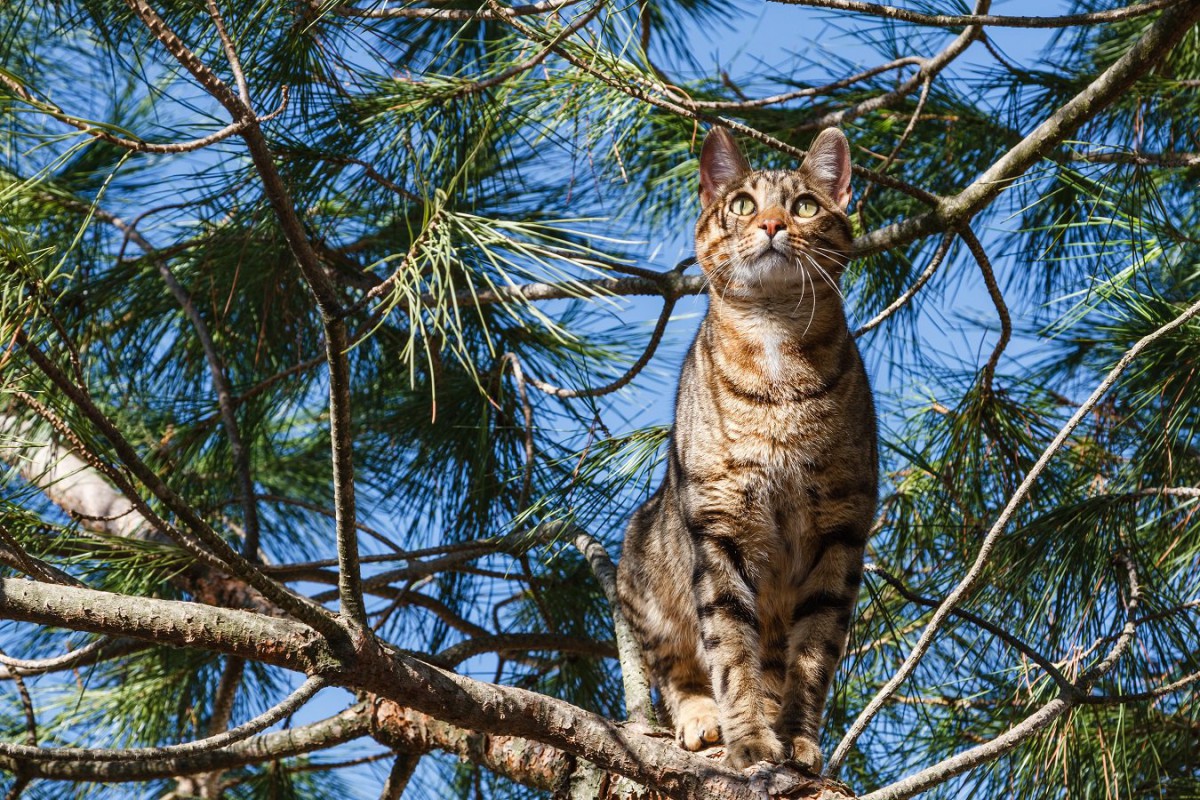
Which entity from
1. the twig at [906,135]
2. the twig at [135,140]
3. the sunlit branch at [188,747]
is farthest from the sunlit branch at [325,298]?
the twig at [906,135]

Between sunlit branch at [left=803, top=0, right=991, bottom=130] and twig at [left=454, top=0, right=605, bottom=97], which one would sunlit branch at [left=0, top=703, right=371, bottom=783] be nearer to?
twig at [left=454, top=0, right=605, bottom=97]

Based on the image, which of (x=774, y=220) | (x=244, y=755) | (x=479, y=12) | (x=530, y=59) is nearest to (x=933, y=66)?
(x=774, y=220)

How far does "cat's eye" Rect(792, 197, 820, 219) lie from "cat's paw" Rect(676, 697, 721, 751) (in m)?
1.21

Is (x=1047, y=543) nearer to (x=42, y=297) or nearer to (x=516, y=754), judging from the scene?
(x=516, y=754)

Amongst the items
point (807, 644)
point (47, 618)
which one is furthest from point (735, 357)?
point (47, 618)

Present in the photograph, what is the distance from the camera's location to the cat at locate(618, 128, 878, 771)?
2.72m

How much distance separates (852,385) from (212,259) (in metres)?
1.78

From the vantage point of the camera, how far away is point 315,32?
2.70m

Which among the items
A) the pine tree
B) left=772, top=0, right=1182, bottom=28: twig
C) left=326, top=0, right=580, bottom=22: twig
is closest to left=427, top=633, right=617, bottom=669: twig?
the pine tree

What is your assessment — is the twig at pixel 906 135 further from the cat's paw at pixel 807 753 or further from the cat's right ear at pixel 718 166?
the cat's paw at pixel 807 753

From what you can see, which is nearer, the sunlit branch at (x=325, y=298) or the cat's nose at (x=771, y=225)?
the sunlit branch at (x=325, y=298)

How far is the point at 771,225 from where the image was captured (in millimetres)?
2852

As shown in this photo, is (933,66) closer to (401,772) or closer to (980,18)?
(980,18)

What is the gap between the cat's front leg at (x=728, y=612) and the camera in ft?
8.61
